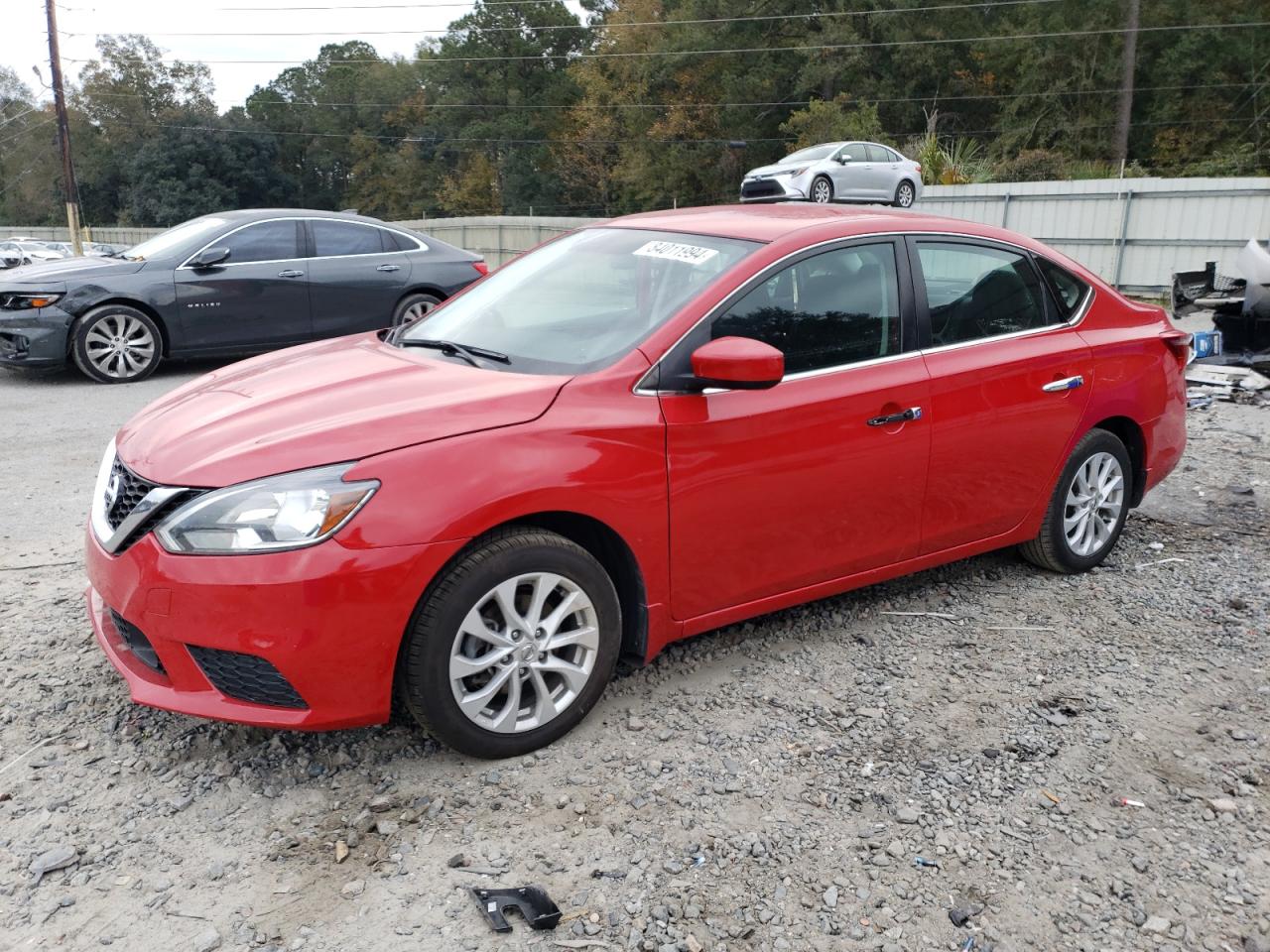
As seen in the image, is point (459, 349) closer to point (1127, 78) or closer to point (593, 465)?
point (593, 465)

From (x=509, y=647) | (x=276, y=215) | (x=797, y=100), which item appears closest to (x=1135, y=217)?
(x=276, y=215)

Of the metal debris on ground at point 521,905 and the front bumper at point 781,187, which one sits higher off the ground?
the front bumper at point 781,187

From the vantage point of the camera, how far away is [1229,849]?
9.84 feet

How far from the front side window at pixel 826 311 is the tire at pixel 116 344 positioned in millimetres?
7624

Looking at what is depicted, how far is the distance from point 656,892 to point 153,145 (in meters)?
89.8

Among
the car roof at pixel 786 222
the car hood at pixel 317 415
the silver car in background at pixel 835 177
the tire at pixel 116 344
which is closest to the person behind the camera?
the car hood at pixel 317 415

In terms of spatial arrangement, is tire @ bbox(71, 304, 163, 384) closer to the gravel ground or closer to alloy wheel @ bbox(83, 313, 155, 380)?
alloy wheel @ bbox(83, 313, 155, 380)

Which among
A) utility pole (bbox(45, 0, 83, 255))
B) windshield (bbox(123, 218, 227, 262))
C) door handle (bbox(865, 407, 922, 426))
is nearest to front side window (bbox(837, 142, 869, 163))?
windshield (bbox(123, 218, 227, 262))

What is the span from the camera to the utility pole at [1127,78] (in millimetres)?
43406

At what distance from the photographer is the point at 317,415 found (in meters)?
3.31

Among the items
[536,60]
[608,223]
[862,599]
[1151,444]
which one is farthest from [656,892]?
[536,60]

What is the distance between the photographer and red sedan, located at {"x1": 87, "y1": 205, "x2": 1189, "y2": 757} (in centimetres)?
302

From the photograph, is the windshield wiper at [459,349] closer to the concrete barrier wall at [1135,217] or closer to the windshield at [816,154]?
the concrete barrier wall at [1135,217]

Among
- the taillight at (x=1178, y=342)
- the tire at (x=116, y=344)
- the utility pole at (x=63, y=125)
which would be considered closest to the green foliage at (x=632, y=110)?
the tire at (x=116, y=344)
